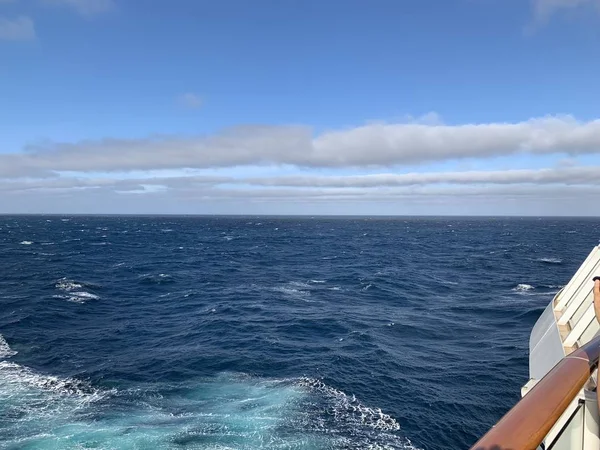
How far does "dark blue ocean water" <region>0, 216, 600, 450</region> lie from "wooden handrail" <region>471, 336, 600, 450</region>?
14.8m

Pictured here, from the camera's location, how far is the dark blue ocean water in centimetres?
1783

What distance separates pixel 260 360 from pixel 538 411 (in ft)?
82.2

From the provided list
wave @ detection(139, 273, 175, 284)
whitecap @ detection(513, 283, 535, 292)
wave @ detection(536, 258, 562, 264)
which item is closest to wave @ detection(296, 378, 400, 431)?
whitecap @ detection(513, 283, 535, 292)

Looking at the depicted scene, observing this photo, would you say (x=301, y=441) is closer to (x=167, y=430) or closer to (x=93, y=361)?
(x=167, y=430)

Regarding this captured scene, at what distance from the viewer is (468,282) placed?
180 ft

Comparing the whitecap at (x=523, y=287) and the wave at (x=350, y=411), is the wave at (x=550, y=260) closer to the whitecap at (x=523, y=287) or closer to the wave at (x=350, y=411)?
the whitecap at (x=523, y=287)

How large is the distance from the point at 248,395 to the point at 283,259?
61893 mm

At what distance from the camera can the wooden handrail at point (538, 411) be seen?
8.98 ft

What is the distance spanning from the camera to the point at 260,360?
26.5 meters

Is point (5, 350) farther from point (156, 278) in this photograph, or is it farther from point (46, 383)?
point (156, 278)

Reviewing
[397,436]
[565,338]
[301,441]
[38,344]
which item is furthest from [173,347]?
[565,338]

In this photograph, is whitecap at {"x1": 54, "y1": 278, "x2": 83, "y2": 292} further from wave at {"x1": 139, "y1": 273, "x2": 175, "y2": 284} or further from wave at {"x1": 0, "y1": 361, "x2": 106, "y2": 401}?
wave at {"x1": 0, "y1": 361, "x2": 106, "y2": 401}

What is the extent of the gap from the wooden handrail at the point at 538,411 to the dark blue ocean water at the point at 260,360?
1482cm

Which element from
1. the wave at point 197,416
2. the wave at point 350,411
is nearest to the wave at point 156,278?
the wave at point 197,416
